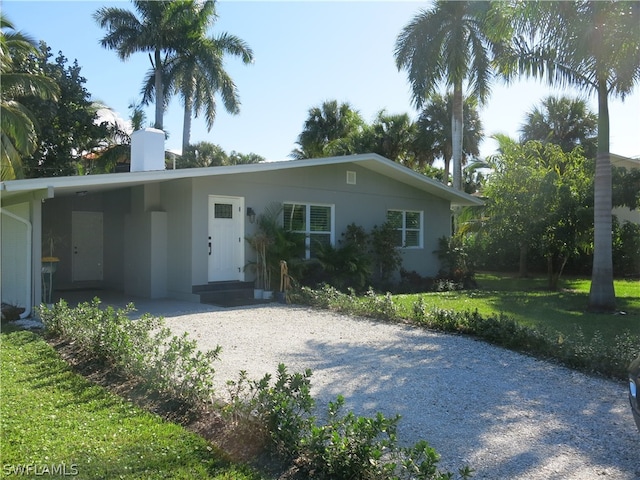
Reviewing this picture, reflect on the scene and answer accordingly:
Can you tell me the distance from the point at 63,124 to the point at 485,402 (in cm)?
2042

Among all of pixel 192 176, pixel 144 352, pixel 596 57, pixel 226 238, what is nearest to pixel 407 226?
pixel 226 238

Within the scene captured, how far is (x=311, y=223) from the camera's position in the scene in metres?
14.6

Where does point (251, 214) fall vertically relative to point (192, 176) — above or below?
below

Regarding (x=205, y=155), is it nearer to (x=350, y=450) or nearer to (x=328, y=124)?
(x=328, y=124)

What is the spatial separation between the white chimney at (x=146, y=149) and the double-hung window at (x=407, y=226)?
745 centimetres

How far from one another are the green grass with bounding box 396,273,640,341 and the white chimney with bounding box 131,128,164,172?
6.60 metres

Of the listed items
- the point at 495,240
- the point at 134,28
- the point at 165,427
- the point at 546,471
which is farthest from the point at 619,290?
the point at 134,28

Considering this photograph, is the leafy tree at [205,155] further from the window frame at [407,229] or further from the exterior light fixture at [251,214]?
the exterior light fixture at [251,214]

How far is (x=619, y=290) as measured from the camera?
1584 centimetres

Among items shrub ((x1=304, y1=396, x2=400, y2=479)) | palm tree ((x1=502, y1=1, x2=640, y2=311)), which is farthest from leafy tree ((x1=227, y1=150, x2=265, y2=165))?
shrub ((x1=304, y1=396, x2=400, y2=479))

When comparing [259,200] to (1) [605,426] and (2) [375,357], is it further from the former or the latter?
(1) [605,426]

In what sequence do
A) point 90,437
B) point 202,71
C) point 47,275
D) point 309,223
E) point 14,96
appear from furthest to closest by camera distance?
point 202,71, point 14,96, point 309,223, point 47,275, point 90,437

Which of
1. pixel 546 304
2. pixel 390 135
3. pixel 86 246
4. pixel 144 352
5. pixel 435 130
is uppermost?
pixel 435 130

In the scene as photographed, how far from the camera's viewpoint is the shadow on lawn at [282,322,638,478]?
381 cm
